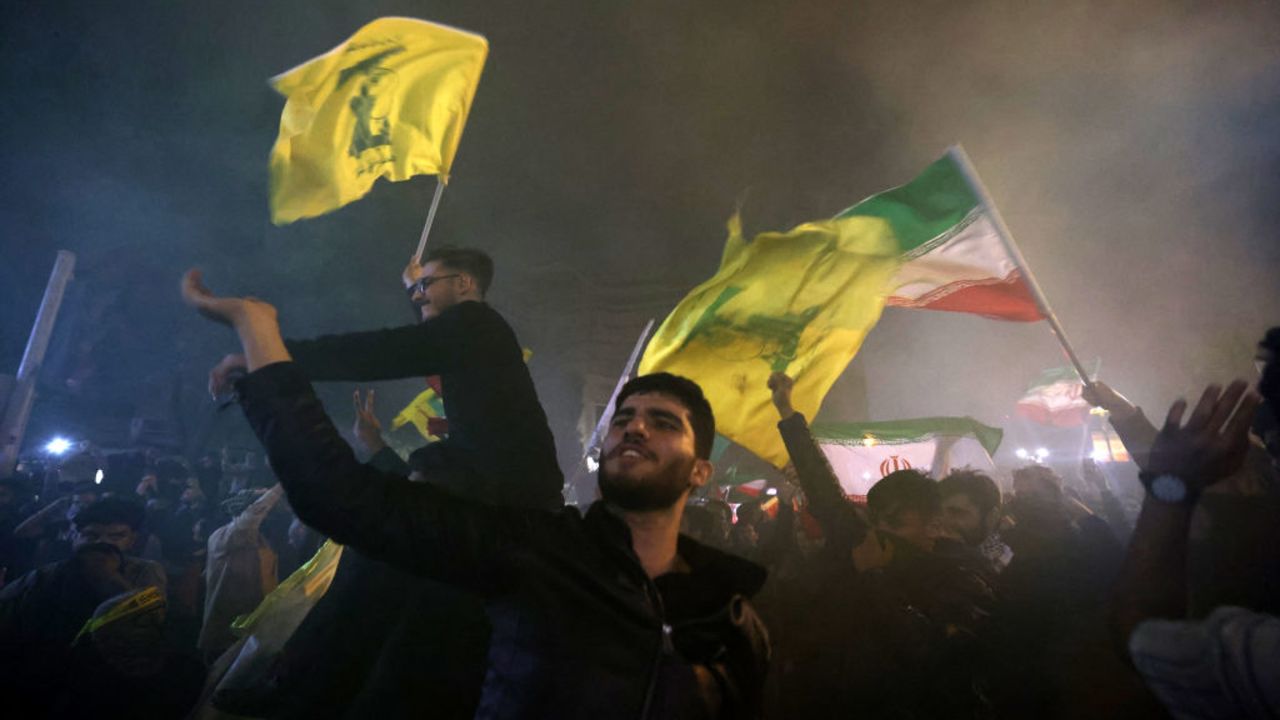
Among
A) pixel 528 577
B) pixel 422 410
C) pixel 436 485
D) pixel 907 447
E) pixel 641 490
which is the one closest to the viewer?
pixel 528 577

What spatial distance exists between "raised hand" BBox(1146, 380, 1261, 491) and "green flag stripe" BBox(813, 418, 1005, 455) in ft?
34.3

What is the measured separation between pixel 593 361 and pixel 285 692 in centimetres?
1868

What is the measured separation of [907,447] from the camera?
1215 centimetres

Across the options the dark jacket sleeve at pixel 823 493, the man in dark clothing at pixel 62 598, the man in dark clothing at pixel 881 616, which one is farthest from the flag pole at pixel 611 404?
the man in dark clothing at pixel 62 598

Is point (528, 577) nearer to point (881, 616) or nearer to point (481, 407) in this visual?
point (481, 407)

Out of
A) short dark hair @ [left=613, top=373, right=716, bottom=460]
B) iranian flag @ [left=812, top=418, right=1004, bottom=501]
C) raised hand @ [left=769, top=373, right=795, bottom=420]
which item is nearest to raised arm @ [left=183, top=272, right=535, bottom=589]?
short dark hair @ [left=613, top=373, right=716, bottom=460]

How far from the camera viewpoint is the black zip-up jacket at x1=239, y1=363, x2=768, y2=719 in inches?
56.2

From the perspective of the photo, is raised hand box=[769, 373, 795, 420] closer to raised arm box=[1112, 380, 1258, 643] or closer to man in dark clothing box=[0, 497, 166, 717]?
raised arm box=[1112, 380, 1258, 643]

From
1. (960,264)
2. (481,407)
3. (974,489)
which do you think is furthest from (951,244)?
(481,407)

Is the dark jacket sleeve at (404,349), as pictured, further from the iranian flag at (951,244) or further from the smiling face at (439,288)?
the iranian flag at (951,244)

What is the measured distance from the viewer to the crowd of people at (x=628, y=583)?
148 cm

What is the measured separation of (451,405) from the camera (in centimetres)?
249

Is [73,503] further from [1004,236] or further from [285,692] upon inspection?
[1004,236]

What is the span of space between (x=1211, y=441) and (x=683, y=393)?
1.60 m
